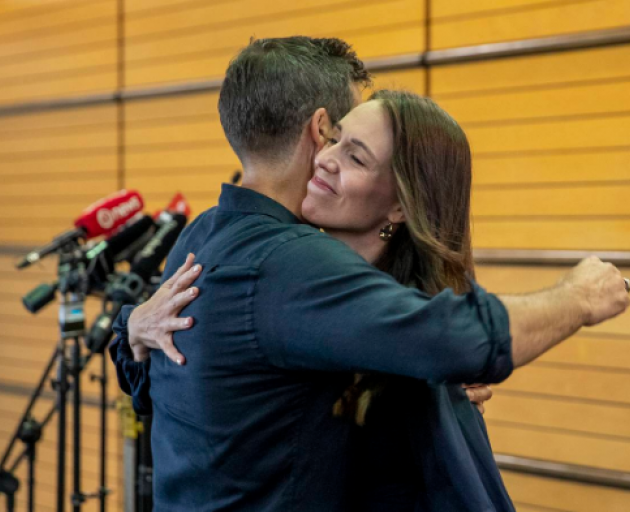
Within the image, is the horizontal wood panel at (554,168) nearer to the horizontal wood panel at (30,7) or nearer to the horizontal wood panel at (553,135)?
the horizontal wood panel at (553,135)

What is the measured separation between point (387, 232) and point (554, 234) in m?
1.85

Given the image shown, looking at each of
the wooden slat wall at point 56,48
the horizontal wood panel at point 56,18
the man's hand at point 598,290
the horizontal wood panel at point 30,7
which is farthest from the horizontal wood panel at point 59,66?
the man's hand at point 598,290

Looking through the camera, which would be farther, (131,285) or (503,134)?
(503,134)

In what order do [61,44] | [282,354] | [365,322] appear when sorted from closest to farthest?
[365,322] < [282,354] < [61,44]

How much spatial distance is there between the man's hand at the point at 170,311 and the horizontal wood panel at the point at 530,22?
7.49ft

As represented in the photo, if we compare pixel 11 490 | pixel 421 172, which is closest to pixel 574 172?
pixel 421 172

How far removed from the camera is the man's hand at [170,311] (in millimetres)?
1487

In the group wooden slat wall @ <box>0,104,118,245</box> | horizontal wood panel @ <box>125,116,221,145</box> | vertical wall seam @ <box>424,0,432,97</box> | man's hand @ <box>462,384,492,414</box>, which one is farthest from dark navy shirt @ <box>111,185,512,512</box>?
wooden slat wall @ <box>0,104,118,245</box>

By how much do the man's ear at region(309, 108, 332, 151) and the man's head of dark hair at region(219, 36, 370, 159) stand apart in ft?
0.04

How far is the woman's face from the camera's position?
5.16 feet

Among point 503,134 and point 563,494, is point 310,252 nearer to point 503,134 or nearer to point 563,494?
point 503,134

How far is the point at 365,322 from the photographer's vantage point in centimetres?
120

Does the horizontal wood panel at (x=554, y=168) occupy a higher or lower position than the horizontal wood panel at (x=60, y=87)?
lower

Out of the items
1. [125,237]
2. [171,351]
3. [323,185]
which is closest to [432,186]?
[323,185]
